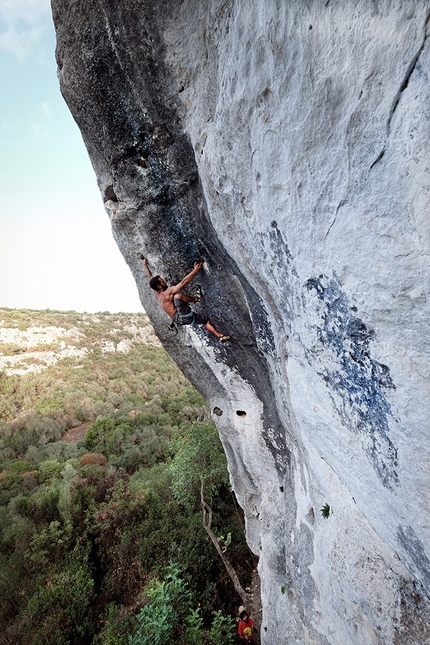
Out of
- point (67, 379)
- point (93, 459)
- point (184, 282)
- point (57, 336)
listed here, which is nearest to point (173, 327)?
point (184, 282)

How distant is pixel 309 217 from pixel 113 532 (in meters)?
13.8

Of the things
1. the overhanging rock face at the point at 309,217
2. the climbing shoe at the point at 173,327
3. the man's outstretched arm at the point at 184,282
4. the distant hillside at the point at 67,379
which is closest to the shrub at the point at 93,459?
the distant hillside at the point at 67,379

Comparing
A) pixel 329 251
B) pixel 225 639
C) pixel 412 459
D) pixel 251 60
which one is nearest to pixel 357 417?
pixel 412 459

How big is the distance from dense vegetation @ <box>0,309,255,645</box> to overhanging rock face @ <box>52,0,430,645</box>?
211 inches

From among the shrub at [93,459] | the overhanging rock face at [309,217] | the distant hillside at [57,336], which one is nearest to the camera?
the overhanging rock face at [309,217]

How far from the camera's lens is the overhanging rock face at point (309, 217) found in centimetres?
206

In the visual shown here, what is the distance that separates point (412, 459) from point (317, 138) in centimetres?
246

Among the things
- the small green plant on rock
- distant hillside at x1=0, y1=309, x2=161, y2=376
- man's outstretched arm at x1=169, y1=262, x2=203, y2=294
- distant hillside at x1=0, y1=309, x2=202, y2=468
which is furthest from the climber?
distant hillside at x1=0, y1=309, x2=161, y2=376

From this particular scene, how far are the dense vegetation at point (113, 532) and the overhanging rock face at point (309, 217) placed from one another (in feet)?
17.6

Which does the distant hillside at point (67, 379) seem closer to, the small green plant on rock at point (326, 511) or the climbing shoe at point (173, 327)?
the climbing shoe at point (173, 327)

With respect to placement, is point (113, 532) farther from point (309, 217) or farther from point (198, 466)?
point (309, 217)

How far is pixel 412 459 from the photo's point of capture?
7.98 feet

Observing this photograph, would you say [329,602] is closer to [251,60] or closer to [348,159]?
[348,159]

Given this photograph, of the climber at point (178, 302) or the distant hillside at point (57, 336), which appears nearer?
the climber at point (178, 302)
